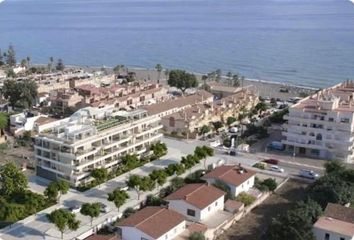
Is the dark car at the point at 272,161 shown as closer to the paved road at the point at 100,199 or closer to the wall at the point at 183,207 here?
the paved road at the point at 100,199

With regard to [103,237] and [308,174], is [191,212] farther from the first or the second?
[308,174]

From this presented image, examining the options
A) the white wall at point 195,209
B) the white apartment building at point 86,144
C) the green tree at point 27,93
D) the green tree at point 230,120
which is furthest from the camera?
the green tree at point 27,93

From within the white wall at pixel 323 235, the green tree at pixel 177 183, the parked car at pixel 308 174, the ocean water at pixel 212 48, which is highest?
the ocean water at pixel 212 48

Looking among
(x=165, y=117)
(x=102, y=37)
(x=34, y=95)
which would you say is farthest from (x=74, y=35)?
(x=165, y=117)

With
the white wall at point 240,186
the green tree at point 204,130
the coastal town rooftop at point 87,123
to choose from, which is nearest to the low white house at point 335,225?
the white wall at point 240,186

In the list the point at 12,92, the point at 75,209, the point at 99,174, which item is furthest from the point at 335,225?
the point at 12,92
